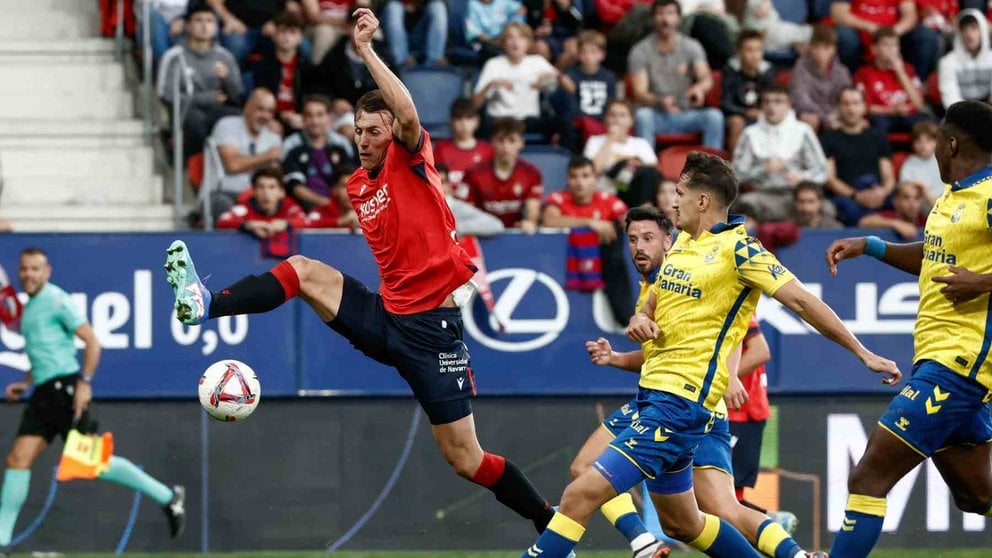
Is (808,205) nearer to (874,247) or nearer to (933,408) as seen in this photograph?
(874,247)

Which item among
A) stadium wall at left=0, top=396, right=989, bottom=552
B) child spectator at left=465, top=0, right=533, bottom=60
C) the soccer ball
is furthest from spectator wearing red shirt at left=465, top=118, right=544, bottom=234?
the soccer ball

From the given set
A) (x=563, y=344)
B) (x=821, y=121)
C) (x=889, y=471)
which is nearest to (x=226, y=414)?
(x=889, y=471)

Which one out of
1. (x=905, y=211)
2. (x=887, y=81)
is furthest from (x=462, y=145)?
(x=887, y=81)

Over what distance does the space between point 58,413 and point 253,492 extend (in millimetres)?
1466

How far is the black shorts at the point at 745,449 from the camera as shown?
32.6ft

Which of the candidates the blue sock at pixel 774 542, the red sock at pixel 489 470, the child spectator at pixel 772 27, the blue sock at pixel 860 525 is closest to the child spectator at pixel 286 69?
the child spectator at pixel 772 27

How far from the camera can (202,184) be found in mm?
13570

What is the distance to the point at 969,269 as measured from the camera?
7.61 m

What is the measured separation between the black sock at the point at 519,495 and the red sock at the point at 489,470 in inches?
0.9

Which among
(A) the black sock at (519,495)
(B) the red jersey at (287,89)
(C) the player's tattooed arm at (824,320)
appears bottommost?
(A) the black sock at (519,495)

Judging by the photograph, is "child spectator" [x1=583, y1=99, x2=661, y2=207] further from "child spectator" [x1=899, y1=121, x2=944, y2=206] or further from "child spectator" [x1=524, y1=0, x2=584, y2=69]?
"child spectator" [x1=899, y1=121, x2=944, y2=206]

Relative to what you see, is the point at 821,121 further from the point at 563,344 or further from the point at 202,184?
the point at 202,184

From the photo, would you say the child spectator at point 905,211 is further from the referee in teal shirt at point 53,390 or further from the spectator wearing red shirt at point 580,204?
the referee in teal shirt at point 53,390

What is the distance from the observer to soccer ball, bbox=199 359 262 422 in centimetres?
845
